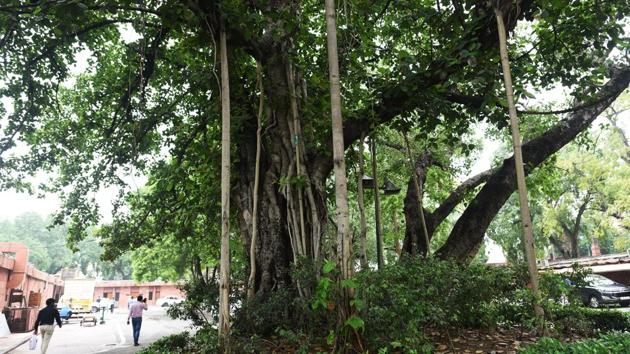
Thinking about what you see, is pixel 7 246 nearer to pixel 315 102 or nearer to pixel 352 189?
pixel 352 189

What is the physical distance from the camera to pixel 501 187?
22.6ft

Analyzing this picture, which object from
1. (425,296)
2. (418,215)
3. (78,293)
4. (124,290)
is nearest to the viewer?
(425,296)

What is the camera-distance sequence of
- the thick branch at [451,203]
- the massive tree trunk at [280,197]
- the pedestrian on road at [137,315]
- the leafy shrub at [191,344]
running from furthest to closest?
1. the pedestrian on road at [137,315]
2. the thick branch at [451,203]
3. the massive tree trunk at [280,197]
4. the leafy shrub at [191,344]

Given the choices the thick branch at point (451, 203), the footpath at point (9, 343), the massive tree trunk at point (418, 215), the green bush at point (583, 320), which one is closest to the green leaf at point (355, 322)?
the green bush at point (583, 320)

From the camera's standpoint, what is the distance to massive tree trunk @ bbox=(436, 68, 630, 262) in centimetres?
689

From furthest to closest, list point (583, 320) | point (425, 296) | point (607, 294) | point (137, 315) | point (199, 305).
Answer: point (607, 294) → point (137, 315) → point (199, 305) → point (583, 320) → point (425, 296)

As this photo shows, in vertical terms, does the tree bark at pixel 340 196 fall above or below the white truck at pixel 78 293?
above

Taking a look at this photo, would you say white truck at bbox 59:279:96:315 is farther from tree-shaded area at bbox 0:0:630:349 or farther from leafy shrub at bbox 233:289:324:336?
leafy shrub at bbox 233:289:324:336

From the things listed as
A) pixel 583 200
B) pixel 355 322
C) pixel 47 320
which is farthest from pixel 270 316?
pixel 583 200

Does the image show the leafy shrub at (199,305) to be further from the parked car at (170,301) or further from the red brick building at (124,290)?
the red brick building at (124,290)

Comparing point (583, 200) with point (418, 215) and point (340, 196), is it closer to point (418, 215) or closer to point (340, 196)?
point (418, 215)

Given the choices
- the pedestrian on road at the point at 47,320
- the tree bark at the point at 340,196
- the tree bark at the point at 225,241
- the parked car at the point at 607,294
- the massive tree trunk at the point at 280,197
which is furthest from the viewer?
the parked car at the point at 607,294

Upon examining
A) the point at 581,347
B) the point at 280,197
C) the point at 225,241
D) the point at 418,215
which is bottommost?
the point at 581,347

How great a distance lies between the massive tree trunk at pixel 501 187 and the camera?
271 inches
